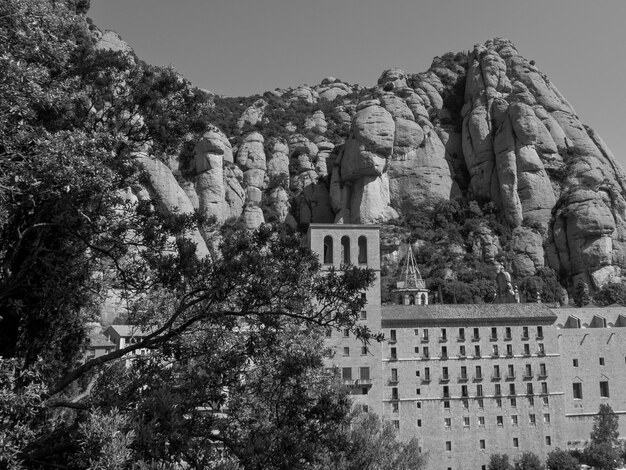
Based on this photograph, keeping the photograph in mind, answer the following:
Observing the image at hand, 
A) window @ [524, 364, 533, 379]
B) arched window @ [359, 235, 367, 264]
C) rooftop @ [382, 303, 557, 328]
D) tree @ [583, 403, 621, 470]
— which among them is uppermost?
arched window @ [359, 235, 367, 264]

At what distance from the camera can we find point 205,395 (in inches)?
369

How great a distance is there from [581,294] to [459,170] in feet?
113

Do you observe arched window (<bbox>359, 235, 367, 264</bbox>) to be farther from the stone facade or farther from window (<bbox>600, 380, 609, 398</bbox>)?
window (<bbox>600, 380, 609, 398</bbox>)

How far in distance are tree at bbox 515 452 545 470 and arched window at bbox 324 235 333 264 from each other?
24.3m

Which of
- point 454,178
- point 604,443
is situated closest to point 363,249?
point 604,443

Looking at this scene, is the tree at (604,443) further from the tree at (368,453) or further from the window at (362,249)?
the window at (362,249)

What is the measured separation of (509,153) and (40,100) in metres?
98.1

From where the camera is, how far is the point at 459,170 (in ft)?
360

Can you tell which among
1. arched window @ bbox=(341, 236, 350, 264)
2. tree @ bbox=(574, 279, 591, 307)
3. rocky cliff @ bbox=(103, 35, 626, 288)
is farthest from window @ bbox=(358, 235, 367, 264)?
tree @ bbox=(574, 279, 591, 307)

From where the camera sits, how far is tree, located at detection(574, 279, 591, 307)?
273ft

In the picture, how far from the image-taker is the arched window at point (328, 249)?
54969mm

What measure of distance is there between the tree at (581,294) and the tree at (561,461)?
119 feet

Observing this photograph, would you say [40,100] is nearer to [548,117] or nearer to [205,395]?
[205,395]

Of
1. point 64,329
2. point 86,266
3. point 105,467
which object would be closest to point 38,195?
point 86,266
